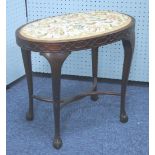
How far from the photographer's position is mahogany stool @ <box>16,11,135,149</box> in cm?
133

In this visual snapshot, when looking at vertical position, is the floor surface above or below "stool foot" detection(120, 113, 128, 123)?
below

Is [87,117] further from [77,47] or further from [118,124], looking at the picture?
[77,47]

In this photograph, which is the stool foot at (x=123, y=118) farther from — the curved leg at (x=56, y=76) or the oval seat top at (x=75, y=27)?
the oval seat top at (x=75, y=27)

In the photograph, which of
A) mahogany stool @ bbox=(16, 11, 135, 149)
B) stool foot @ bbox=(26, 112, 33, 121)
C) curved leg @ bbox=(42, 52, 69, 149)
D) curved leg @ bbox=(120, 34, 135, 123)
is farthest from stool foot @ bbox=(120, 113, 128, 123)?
stool foot @ bbox=(26, 112, 33, 121)

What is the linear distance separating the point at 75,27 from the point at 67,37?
0.14m

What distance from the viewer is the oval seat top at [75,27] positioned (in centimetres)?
135

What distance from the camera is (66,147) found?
1.56 metres

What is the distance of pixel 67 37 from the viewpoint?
1.33 m

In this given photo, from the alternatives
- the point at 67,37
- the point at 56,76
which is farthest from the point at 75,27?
the point at 56,76

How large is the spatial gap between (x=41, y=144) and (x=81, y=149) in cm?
21

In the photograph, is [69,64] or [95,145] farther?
[69,64]

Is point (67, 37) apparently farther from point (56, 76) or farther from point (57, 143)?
point (57, 143)

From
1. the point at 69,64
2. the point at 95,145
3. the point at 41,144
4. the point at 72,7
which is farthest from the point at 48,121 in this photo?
the point at 72,7

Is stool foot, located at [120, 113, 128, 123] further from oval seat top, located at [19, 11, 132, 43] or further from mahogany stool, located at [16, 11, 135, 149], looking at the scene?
oval seat top, located at [19, 11, 132, 43]
